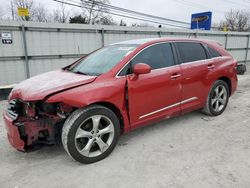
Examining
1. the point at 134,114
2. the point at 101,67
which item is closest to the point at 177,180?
the point at 134,114

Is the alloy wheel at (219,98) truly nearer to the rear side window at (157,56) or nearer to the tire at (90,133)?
the rear side window at (157,56)

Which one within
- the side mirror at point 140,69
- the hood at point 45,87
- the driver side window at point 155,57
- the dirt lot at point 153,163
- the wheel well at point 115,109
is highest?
the driver side window at point 155,57

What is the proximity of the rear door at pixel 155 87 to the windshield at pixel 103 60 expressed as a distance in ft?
0.85

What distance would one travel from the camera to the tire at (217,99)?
4286 mm

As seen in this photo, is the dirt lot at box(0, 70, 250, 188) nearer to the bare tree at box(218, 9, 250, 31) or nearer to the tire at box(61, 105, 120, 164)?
the tire at box(61, 105, 120, 164)

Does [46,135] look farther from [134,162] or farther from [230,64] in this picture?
[230,64]

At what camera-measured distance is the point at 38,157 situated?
3.10m

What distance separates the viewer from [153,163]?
280 cm

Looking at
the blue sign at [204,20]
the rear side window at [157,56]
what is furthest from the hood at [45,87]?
the blue sign at [204,20]

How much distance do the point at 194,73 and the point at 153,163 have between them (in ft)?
6.25

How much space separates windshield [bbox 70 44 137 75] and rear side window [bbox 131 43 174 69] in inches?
7.7

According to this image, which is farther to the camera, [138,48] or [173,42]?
[173,42]

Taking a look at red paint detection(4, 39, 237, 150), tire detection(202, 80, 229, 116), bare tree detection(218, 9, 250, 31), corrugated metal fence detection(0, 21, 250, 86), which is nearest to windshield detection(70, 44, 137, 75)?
red paint detection(4, 39, 237, 150)

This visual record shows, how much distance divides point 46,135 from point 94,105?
0.77 meters
